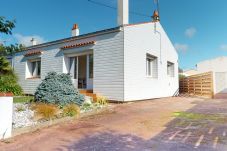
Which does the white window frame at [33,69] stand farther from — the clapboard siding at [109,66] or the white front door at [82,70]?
the clapboard siding at [109,66]

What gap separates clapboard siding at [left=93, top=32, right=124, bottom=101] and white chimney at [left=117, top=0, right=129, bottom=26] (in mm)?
967

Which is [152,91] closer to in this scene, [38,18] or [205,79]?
[205,79]

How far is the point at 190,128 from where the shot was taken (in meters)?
5.75

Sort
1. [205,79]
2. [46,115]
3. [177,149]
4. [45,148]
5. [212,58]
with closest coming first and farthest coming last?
[177,149]
[45,148]
[46,115]
[205,79]
[212,58]

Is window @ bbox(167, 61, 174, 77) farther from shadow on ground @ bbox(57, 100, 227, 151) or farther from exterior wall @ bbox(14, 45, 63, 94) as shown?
shadow on ground @ bbox(57, 100, 227, 151)

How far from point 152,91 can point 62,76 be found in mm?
6334

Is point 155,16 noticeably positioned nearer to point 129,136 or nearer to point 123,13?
point 123,13

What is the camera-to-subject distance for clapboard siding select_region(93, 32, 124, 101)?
10.9 metres

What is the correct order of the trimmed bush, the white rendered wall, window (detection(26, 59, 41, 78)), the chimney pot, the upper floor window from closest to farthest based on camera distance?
the white rendered wall
the trimmed bush
the chimney pot
window (detection(26, 59, 41, 78))
the upper floor window

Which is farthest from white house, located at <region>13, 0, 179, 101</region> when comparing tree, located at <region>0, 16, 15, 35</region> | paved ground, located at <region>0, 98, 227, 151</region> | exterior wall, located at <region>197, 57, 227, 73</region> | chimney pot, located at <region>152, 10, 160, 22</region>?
exterior wall, located at <region>197, 57, 227, 73</region>

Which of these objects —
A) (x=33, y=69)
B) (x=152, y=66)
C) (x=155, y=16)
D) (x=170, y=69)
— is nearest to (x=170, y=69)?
(x=170, y=69)

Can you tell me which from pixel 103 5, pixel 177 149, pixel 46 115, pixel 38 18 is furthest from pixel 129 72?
pixel 38 18

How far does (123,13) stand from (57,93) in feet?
19.2

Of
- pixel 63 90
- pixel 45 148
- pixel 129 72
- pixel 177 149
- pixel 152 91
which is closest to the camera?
pixel 177 149
